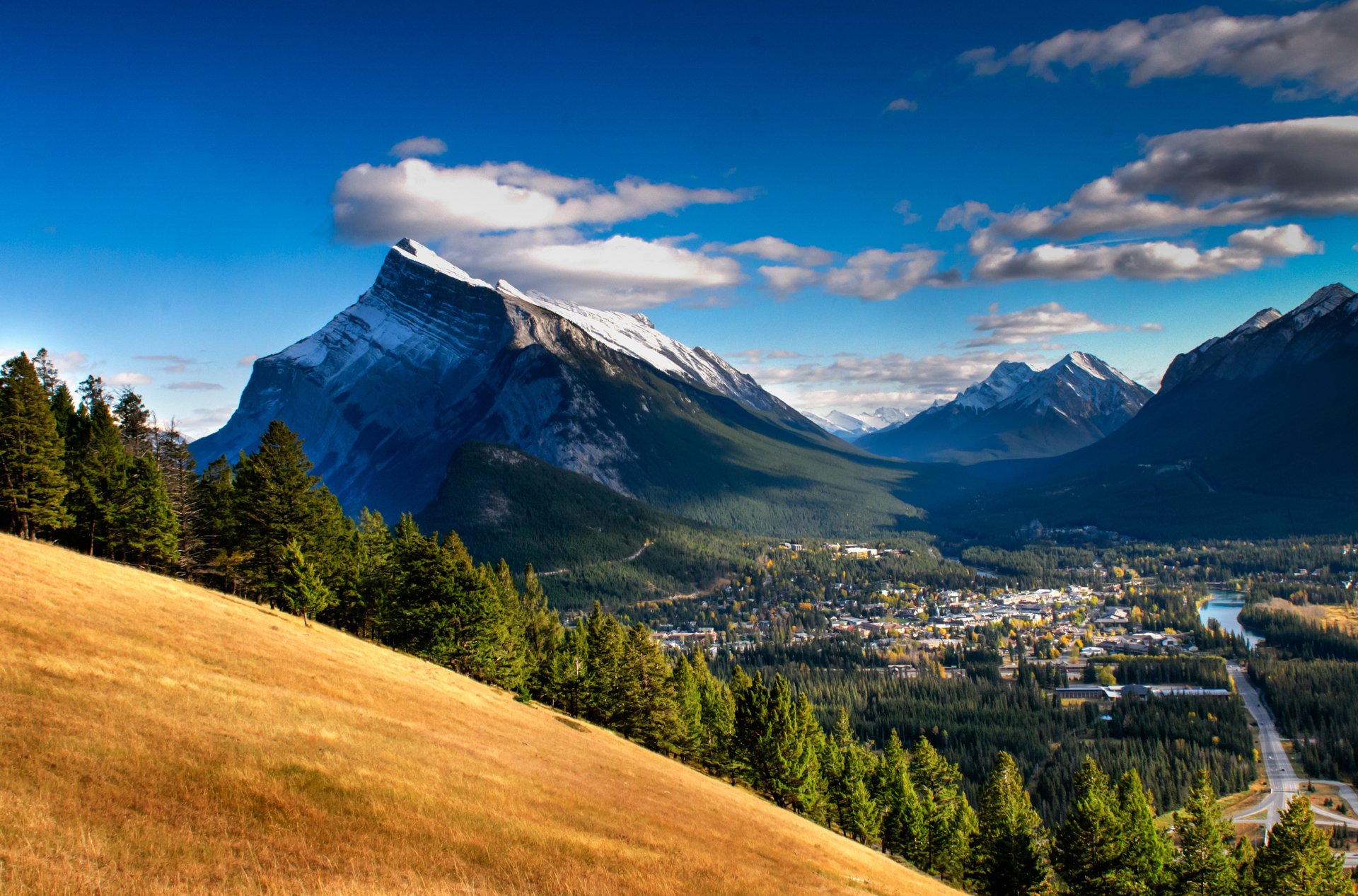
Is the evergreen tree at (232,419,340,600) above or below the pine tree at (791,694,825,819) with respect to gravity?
above

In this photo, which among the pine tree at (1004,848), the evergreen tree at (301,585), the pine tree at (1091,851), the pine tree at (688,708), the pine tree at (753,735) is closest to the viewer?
the pine tree at (1091,851)

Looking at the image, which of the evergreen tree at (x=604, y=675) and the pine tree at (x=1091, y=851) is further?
A: the evergreen tree at (x=604, y=675)

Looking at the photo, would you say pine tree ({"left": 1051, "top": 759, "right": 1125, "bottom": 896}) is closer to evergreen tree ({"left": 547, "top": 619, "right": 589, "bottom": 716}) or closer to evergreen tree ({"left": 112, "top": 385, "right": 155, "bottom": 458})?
evergreen tree ({"left": 547, "top": 619, "right": 589, "bottom": 716})

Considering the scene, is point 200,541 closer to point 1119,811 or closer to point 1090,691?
point 1119,811

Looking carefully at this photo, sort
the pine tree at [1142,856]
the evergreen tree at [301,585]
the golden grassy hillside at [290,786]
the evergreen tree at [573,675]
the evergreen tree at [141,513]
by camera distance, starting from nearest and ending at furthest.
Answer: the golden grassy hillside at [290,786], the pine tree at [1142,856], the evergreen tree at [301,585], the evergreen tree at [141,513], the evergreen tree at [573,675]

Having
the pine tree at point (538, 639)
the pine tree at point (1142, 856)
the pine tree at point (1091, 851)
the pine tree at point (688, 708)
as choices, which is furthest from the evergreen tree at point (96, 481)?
the pine tree at point (1142, 856)

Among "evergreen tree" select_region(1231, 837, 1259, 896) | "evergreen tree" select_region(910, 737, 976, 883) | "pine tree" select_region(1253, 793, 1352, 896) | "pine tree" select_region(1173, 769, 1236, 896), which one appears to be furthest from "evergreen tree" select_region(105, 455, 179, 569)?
"pine tree" select_region(1253, 793, 1352, 896)

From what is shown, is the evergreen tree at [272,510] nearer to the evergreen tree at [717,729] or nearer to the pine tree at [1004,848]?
the evergreen tree at [717,729]

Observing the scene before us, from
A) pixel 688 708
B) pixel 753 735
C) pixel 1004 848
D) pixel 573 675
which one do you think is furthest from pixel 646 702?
pixel 1004 848
